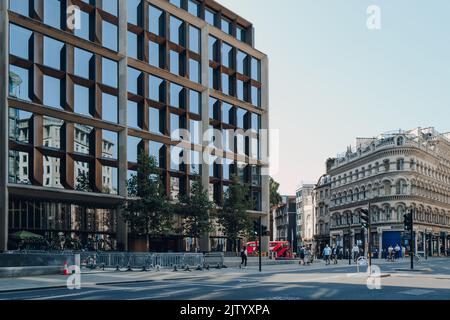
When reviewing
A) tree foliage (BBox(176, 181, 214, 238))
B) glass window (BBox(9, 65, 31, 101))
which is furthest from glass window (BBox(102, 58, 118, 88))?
tree foliage (BBox(176, 181, 214, 238))

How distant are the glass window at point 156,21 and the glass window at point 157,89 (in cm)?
467

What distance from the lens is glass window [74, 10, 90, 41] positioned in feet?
169

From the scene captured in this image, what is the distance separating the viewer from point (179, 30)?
210 ft

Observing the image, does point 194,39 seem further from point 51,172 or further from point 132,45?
point 51,172

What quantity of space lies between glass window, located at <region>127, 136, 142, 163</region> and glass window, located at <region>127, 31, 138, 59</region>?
778cm

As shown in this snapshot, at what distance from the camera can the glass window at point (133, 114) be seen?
2226 inches

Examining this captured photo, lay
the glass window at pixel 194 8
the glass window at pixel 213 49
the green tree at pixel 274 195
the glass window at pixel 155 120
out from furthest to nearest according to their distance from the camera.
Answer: the green tree at pixel 274 195
the glass window at pixel 213 49
the glass window at pixel 194 8
the glass window at pixel 155 120

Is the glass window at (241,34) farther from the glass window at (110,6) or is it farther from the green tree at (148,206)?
the green tree at (148,206)

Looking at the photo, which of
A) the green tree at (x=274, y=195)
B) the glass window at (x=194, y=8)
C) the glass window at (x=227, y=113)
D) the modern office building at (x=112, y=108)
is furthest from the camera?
the green tree at (x=274, y=195)

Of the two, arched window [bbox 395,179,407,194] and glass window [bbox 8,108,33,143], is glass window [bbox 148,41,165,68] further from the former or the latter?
arched window [bbox 395,179,407,194]

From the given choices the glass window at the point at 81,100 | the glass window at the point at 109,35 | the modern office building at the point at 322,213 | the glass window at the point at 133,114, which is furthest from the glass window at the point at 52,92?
the modern office building at the point at 322,213

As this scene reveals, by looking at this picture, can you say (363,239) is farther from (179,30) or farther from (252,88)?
(179,30)

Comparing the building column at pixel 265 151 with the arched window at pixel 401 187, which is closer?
the building column at pixel 265 151

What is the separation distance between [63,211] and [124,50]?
1562 cm
